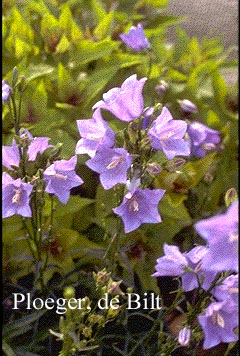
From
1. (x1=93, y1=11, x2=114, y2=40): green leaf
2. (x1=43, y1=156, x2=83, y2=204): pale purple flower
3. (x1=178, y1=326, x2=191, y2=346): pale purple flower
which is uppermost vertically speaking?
(x1=43, y1=156, x2=83, y2=204): pale purple flower

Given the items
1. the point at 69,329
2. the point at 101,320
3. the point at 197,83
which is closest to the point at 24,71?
the point at 197,83

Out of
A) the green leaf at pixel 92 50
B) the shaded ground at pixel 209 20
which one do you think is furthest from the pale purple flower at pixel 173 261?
the shaded ground at pixel 209 20

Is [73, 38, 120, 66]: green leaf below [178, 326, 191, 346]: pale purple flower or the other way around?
below

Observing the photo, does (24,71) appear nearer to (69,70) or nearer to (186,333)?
(69,70)

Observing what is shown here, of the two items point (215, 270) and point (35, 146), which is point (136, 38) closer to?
point (35, 146)

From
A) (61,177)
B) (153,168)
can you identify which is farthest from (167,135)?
(61,177)

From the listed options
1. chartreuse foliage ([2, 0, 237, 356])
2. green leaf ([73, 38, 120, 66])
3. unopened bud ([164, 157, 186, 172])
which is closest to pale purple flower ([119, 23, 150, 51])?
chartreuse foliage ([2, 0, 237, 356])

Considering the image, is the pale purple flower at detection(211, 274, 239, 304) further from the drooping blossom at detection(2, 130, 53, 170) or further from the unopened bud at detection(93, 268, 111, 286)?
the drooping blossom at detection(2, 130, 53, 170)

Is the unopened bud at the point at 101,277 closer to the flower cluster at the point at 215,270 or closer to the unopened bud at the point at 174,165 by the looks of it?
the flower cluster at the point at 215,270
